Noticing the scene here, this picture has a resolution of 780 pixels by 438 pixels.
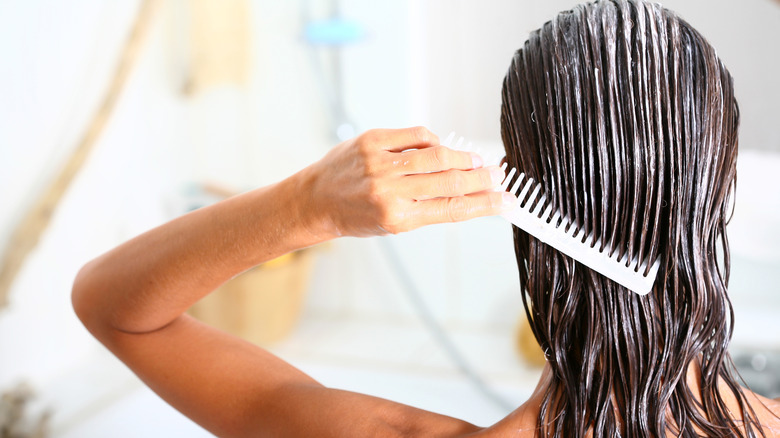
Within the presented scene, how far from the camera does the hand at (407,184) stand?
0.49m

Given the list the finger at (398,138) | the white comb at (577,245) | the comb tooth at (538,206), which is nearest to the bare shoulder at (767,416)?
the white comb at (577,245)

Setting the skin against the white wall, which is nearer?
the skin

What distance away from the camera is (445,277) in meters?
1.74

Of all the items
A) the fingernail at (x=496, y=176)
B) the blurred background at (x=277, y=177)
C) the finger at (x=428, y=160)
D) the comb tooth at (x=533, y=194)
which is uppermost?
the finger at (x=428, y=160)

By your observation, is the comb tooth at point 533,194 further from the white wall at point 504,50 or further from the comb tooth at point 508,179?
the white wall at point 504,50

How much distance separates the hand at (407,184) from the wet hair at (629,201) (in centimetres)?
9

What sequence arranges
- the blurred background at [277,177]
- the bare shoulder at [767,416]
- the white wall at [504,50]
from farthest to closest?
the blurred background at [277,177], the white wall at [504,50], the bare shoulder at [767,416]

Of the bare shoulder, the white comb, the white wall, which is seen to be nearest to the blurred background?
the white wall

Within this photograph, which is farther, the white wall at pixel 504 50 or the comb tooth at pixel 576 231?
the white wall at pixel 504 50

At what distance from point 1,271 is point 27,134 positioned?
30 cm

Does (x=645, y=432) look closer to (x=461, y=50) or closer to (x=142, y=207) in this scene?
(x=461, y=50)

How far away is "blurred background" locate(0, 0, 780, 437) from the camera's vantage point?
150 centimetres

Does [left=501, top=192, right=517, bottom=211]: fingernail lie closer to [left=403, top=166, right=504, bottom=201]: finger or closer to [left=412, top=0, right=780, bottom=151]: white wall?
[left=403, top=166, right=504, bottom=201]: finger

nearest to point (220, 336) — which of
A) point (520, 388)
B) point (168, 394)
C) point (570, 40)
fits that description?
point (168, 394)
